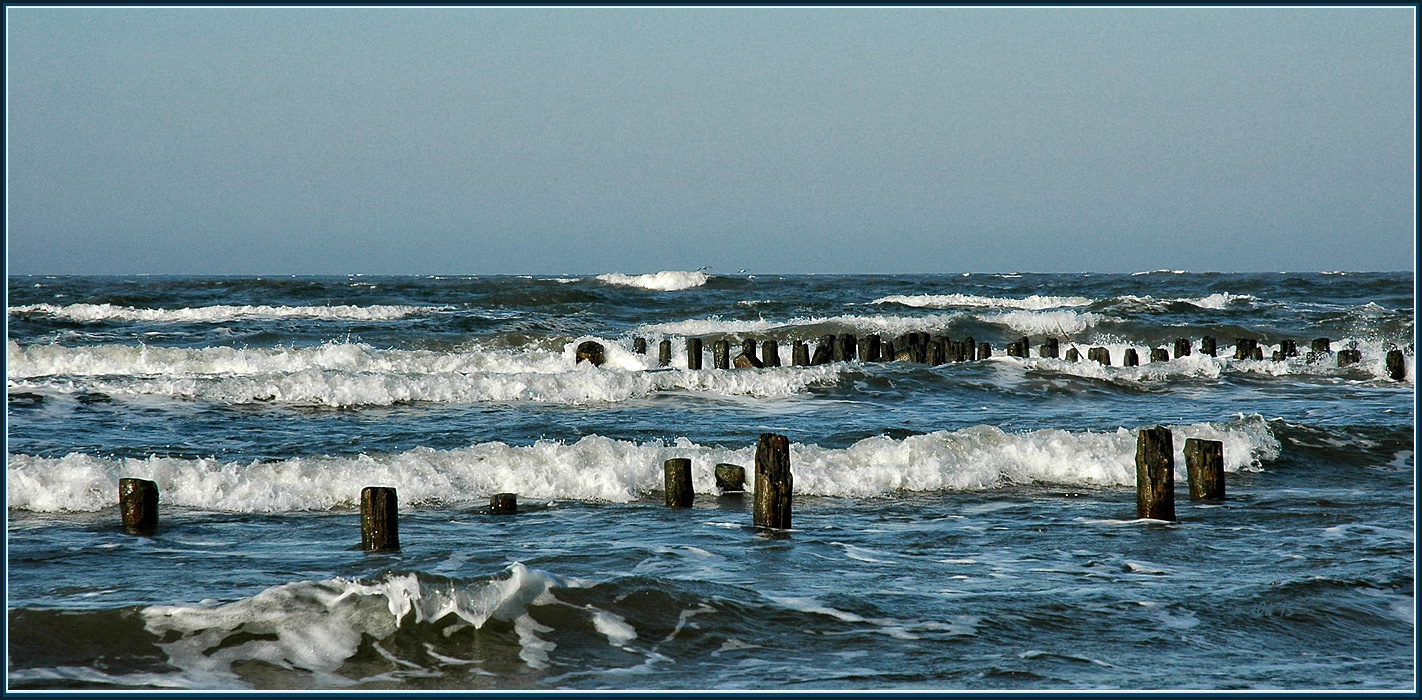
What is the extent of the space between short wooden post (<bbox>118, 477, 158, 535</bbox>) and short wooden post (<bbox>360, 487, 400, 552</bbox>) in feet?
5.70

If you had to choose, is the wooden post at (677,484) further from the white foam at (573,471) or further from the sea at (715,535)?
the white foam at (573,471)

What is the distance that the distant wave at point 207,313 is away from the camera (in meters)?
30.2

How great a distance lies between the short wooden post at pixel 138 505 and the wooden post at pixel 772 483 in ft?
13.5

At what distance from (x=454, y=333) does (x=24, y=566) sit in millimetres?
19489

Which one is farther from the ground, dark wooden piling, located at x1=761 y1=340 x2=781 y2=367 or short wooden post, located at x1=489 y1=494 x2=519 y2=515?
dark wooden piling, located at x1=761 y1=340 x2=781 y2=367

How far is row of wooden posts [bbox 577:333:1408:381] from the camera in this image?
691 inches

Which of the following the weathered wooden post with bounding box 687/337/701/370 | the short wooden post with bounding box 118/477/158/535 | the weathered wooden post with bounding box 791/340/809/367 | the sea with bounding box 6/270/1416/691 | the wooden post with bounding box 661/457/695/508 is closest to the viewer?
the sea with bounding box 6/270/1416/691

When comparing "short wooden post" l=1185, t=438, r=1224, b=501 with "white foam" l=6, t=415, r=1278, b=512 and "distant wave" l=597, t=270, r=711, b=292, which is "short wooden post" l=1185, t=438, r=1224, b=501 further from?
"distant wave" l=597, t=270, r=711, b=292

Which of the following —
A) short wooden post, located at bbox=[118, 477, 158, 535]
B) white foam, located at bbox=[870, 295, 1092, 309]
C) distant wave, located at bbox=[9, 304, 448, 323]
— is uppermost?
distant wave, located at bbox=[9, 304, 448, 323]

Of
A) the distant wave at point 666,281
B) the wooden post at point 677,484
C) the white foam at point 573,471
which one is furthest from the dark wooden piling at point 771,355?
the distant wave at point 666,281

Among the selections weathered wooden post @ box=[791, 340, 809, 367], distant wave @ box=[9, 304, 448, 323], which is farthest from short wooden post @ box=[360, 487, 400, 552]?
distant wave @ box=[9, 304, 448, 323]

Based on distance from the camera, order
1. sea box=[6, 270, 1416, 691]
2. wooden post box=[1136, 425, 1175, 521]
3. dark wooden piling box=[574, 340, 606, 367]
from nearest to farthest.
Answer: sea box=[6, 270, 1416, 691] < wooden post box=[1136, 425, 1175, 521] < dark wooden piling box=[574, 340, 606, 367]

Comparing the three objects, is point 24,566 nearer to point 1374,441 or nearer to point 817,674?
point 817,674

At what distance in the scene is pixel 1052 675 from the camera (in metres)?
4.80
